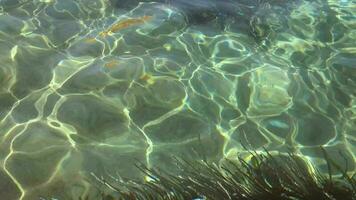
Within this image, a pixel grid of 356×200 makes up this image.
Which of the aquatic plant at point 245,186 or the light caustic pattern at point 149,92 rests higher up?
the aquatic plant at point 245,186

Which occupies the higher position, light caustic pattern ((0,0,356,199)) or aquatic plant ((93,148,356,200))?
aquatic plant ((93,148,356,200))

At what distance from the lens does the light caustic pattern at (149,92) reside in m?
4.66

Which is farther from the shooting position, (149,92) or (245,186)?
(149,92)

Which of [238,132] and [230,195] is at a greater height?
[230,195]

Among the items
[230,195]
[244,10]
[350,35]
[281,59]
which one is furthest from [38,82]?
[350,35]

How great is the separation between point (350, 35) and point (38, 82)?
5144 mm

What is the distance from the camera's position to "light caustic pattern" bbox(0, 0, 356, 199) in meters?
4.66

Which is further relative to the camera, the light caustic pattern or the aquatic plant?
the light caustic pattern

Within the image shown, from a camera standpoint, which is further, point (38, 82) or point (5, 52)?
point (5, 52)

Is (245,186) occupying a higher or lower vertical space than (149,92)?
higher

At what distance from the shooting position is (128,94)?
5.56m

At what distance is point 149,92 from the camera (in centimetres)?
564

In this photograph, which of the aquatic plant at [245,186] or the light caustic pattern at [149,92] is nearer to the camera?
the aquatic plant at [245,186]

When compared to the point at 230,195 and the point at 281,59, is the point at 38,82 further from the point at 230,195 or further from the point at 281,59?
the point at 281,59
